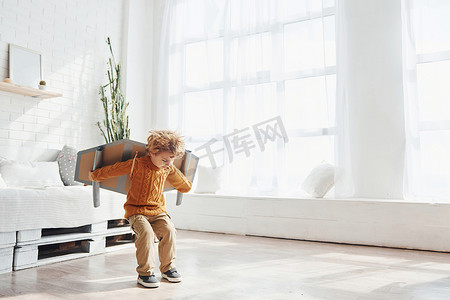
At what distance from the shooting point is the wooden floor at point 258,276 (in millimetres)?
1708

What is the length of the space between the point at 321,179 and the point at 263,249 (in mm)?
984

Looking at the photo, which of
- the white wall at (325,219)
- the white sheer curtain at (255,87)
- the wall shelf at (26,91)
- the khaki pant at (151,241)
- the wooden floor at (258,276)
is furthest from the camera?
the white sheer curtain at (255,87)

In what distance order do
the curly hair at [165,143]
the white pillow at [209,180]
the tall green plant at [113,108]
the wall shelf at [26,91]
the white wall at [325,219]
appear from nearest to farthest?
the curly hair at [165,143], the white wall at [325,219], the wall shelf at [26,91], the white pillow at [209,180], the tall green plant at [113,108]

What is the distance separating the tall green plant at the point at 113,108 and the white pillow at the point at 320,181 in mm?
2245

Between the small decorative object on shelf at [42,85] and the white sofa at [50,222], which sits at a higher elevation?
the small decorative object on shelf at [42,85]

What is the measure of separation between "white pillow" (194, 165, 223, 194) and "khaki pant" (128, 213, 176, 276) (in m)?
1.99

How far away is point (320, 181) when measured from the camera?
343 cm

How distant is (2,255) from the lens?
2.02m

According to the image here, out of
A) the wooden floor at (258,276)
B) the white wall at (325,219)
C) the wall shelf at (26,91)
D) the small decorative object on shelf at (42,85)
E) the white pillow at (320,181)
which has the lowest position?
the wooden floor at (258,276)

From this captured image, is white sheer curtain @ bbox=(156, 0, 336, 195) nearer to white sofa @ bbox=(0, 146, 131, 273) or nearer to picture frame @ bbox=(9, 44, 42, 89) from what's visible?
picture frame @ bbox=(9, 44, 42, 89)

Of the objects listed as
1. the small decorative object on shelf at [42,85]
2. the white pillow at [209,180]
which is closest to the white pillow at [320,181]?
the white pillow at [209,180]

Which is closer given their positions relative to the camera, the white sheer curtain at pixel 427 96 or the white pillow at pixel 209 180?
the white sheer curtain at pixel 427 96

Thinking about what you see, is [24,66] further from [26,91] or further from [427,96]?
[427,96]

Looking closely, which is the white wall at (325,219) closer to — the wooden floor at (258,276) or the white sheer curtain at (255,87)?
the wooden floor at (258,276)
